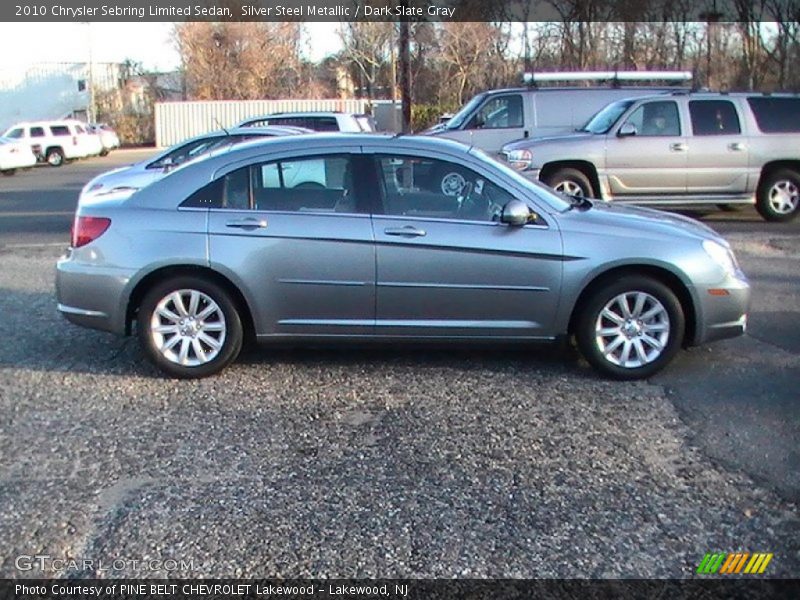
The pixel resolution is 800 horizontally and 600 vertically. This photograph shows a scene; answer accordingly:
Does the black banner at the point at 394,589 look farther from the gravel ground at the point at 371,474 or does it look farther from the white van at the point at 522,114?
the white van at the point at 522,114

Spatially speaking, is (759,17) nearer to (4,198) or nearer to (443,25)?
(443,25)

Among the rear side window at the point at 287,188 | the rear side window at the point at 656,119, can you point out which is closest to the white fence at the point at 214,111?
the rear side window at the point at 656,119

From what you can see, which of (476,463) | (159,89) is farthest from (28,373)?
(159,89)

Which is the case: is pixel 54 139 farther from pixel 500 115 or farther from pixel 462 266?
pixel 462 266

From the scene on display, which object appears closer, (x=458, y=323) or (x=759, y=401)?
(x=759, y=401)

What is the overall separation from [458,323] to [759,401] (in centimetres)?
194

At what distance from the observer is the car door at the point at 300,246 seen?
17.7 feet

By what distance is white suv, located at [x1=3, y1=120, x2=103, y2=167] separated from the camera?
3222 centimetres

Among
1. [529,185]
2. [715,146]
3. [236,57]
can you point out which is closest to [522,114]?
[715,146]

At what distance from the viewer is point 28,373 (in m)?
5.70

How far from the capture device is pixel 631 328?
5426mm

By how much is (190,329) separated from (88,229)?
3.22ft

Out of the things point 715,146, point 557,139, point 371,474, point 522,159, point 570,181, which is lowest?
point 371,474
